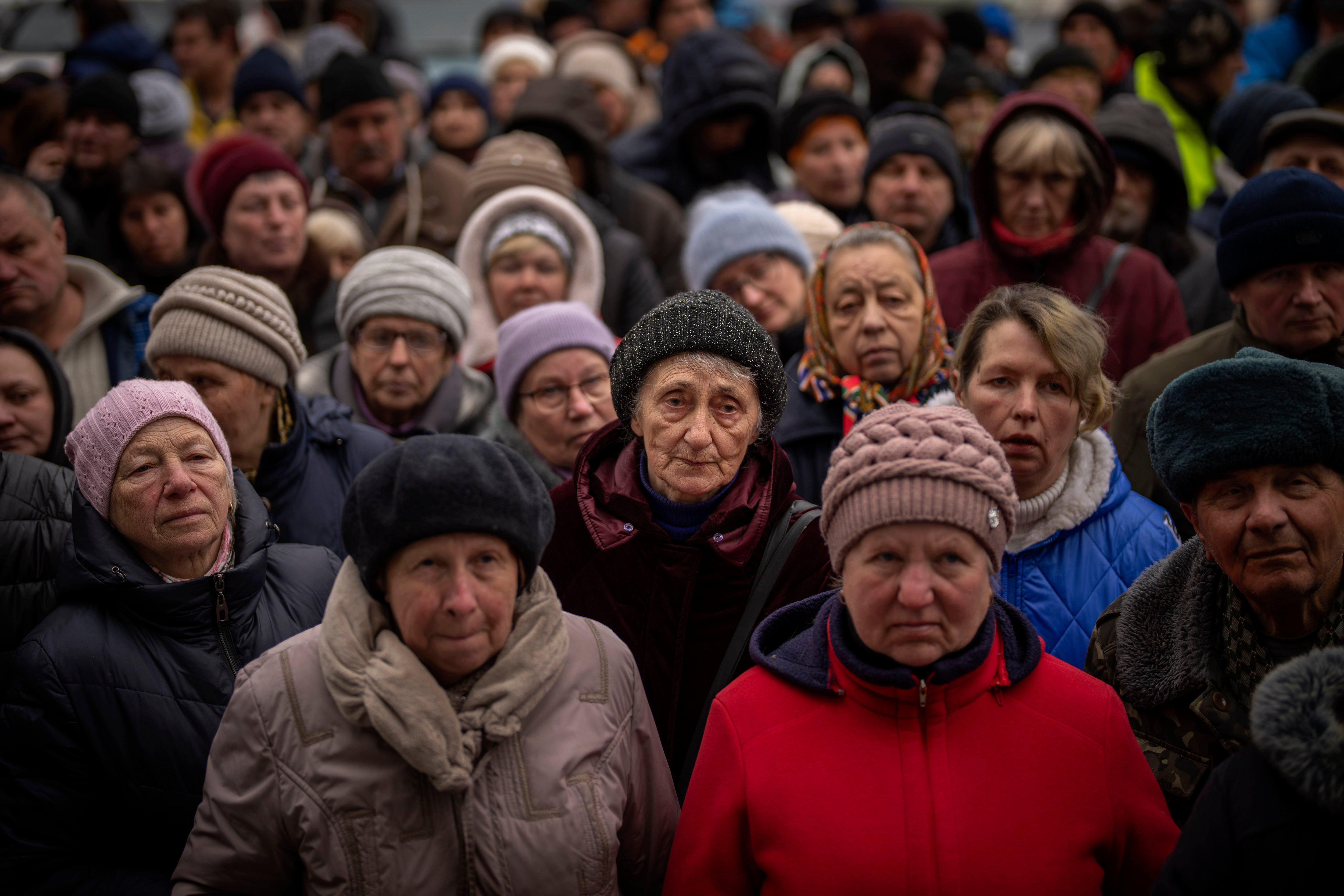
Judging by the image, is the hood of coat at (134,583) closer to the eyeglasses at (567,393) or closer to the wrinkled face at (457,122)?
the eyeglasses at (567,393)

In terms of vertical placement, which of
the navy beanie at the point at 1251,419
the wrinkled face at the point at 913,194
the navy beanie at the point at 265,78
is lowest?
the navy beanie at the point at 1251,419

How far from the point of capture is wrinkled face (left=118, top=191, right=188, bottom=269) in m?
6.17

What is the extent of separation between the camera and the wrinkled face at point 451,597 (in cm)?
259

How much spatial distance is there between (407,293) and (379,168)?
2.80 meters

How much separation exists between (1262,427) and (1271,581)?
0.37 meters

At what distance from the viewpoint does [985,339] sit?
351cm

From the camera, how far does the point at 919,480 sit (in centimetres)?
255

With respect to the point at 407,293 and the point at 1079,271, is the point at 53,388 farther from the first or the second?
the point at 1079,271

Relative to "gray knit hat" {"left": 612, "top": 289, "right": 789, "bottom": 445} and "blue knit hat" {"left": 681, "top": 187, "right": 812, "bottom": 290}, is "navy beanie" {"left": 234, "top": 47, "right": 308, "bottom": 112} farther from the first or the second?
"gray knit hat" {"left": 612, "top": 289, "right": 789, "bottom": 445}

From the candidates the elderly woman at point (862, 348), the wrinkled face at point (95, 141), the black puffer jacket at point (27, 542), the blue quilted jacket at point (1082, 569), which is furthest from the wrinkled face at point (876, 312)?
the wrinkled face at point (95, 141)

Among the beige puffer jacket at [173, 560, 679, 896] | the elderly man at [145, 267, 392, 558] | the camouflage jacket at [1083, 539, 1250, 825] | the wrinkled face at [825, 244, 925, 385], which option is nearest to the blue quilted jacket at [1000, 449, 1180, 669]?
the camouflage jacket at [1083, 539, 1250, 825]

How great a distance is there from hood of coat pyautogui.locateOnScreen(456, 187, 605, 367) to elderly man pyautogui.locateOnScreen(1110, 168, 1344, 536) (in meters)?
2.63

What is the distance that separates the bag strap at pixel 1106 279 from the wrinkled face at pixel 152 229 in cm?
466

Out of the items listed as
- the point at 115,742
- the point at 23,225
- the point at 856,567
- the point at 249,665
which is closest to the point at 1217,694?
the point at 856,567
